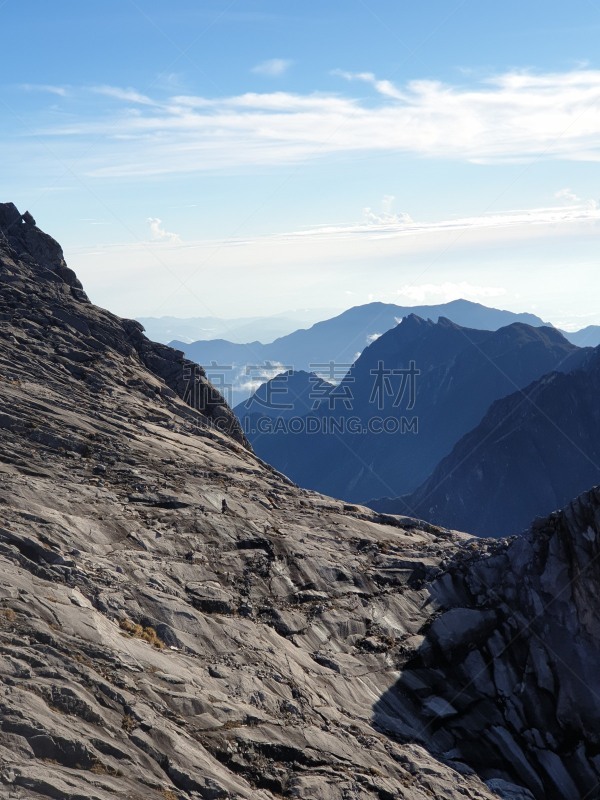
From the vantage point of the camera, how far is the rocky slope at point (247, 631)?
24750 mm

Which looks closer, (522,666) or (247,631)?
(247,631)

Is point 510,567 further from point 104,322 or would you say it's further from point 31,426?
point 104,322

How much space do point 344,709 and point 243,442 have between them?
41046 millimetres

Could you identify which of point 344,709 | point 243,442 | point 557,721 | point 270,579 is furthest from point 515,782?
point 243,442

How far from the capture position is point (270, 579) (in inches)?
1574

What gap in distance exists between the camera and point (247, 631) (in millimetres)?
34688

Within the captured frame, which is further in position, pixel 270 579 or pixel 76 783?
pixel 270 579

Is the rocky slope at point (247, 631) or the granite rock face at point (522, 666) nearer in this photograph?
Answer: the rocky slope at point (247, 631)

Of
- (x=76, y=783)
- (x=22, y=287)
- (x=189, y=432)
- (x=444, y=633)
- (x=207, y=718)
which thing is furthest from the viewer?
(x=22, y=287)

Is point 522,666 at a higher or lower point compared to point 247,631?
lower

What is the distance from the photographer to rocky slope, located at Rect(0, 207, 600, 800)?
974 inches

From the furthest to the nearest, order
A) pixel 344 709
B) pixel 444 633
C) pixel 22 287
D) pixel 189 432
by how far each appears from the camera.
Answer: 1. pixel 22 287
2. pixel 189 432
3. pixel 444 633
4. pixel 344 709

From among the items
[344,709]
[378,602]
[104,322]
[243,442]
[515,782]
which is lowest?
[515,782]

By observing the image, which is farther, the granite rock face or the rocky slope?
the granite rock face
